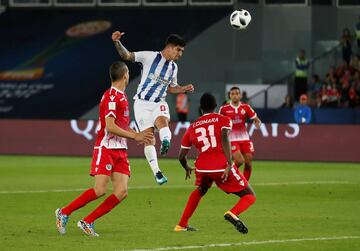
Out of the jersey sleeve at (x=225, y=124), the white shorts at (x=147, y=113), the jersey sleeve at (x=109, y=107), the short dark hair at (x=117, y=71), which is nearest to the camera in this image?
the jersey sleeve at (x=109, y=107)

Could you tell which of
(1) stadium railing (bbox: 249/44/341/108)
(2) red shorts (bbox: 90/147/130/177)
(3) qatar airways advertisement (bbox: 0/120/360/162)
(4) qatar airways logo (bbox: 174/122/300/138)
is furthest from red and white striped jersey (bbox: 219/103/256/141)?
(1) stadium railing (bbox: 249/44/341/108)

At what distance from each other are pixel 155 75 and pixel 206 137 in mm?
3467

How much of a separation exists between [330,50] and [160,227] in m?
28.2

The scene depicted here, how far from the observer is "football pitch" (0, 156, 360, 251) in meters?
13.6

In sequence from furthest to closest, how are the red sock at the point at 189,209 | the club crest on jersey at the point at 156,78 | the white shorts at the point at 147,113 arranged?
the white shorts at the point at 147,113 < the club crest on jersey at the point at 156,78 < the red sock at the point at 189,209

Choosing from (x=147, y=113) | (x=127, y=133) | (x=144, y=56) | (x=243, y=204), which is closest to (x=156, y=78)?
(x=144, y=56)

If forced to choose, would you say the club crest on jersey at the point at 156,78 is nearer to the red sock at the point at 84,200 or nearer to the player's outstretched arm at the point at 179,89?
the player's outstretched arm at the point at 179,89

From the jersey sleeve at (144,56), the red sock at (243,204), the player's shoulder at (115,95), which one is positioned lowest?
the red sock at (243,204)

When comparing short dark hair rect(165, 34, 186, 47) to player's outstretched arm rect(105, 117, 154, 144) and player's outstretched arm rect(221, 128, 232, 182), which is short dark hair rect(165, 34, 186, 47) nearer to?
player's outstretched arm rect(221, 128, 232, 182)

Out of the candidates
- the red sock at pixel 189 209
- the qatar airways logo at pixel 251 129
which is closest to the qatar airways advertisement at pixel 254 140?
the qatar airways logo at pixel 251 129

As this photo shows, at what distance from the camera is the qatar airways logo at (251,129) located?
3475 centimetres

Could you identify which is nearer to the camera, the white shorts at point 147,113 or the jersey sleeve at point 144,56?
the jersey sleeve at point 144,56

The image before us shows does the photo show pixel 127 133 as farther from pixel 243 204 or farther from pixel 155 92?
pixel 155 92

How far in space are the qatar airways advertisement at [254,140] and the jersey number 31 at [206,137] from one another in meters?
19.4
